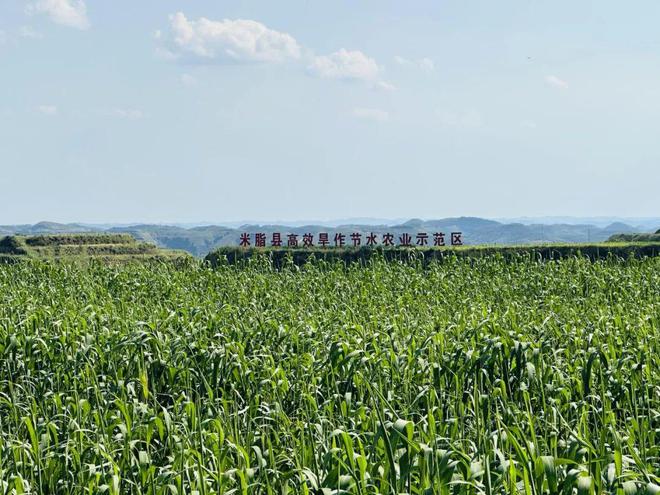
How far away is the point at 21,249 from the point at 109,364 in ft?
189

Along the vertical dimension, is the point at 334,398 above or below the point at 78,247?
above

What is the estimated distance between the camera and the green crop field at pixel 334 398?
5273 mm

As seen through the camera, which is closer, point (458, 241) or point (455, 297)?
point (455, 297)

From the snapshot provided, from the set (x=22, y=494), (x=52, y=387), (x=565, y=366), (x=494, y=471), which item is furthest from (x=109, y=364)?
(x=494, y=471)

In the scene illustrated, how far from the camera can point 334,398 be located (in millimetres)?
7660

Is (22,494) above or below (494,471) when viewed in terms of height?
below

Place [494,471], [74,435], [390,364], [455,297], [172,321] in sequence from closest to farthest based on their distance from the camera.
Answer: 1. [494,471]
2. [74,435]
3. [390,364]
4. [172,321]
5. [455,297]

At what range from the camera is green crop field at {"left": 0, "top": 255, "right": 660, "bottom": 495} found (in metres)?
5.27

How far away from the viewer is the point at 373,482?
541 centimetres

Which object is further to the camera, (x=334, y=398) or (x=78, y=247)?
(x=78, y=247)

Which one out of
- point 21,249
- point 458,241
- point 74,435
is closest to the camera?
point 74,435

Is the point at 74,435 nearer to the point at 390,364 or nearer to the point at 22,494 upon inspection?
the point at 22,494

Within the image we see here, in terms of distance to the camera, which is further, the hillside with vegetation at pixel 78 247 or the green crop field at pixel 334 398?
the hillside with vegetation at pixel 78 247

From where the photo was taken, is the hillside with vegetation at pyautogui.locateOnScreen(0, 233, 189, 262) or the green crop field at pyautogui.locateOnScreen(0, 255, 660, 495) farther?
the hillside with vegetation at pyautogui.locateOnScreen(0, 233, 189, 262)
